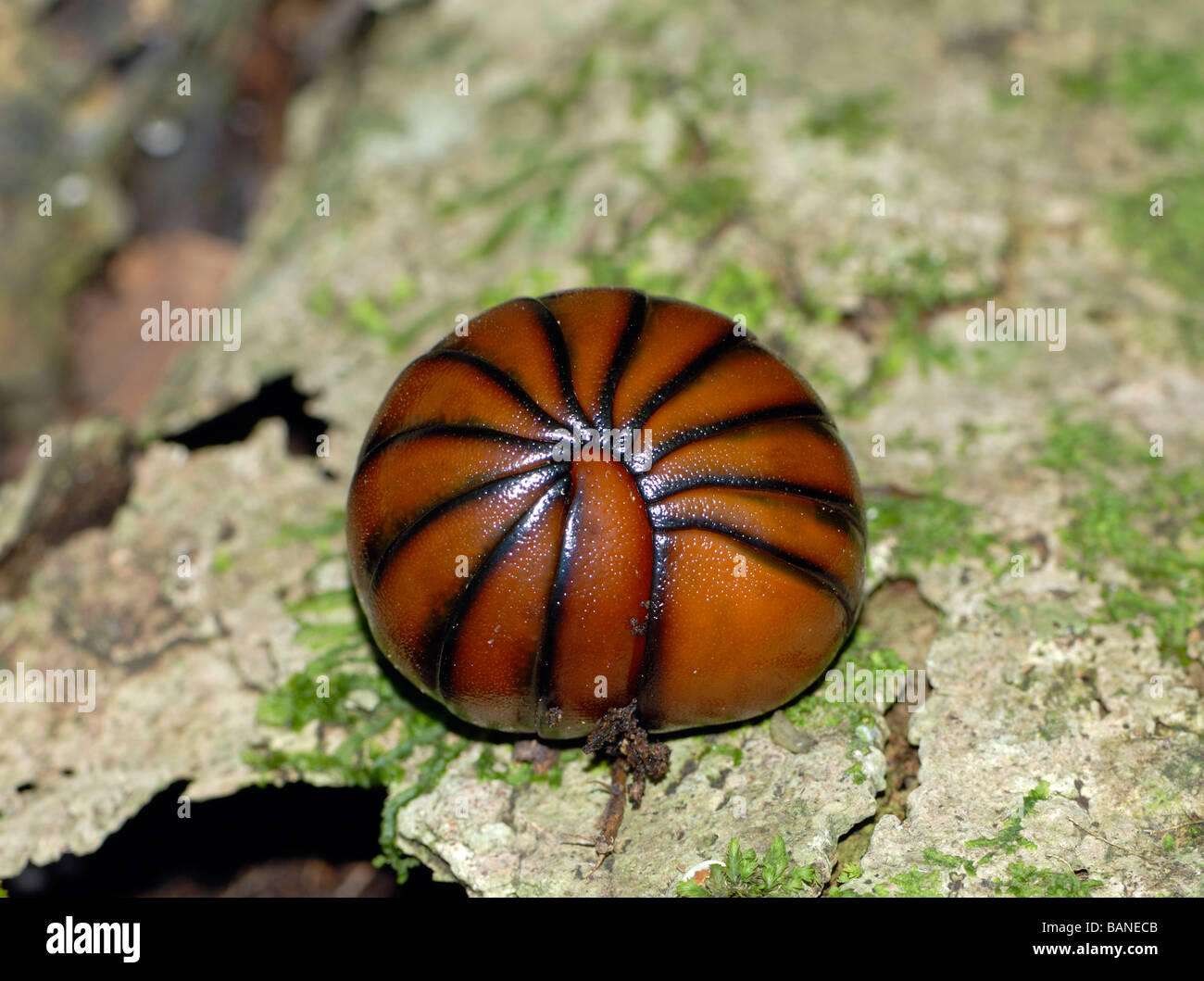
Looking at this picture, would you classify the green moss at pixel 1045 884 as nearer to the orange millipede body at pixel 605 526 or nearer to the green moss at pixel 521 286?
the orange millipede body at pixel 605 526

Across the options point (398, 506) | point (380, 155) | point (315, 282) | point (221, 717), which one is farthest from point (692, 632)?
point (380, 155)

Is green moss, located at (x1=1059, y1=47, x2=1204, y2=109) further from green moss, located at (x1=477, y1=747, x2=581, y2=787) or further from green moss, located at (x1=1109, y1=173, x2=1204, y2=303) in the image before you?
green moss, located at (x1=477, y1=747, x2=581, y2=787)

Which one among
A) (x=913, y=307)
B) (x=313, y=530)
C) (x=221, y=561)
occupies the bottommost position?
(x=221, y=561)

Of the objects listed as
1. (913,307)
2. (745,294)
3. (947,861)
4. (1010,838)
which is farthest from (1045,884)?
(745,294)

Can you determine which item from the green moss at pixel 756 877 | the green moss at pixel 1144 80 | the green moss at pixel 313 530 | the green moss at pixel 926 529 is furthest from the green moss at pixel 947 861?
the green moss at pixel 1144 80

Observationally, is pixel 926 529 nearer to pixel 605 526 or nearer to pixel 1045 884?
pixel 1045 884

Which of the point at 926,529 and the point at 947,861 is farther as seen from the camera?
the point at 926,529

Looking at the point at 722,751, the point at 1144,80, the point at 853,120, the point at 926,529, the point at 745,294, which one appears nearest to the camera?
the point at 722,751
